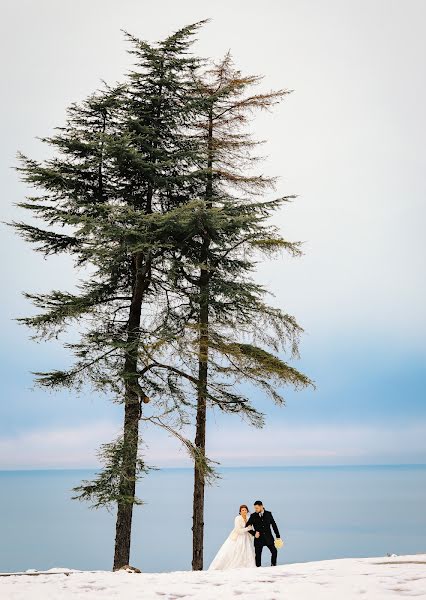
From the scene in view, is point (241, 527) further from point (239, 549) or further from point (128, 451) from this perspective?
point (128, 451)

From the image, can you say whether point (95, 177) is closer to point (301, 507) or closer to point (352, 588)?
point (352, 588)

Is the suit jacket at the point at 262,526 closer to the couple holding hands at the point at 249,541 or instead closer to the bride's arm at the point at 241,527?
the couple holding hands at the point at 249,541

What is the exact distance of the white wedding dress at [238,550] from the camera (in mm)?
15047

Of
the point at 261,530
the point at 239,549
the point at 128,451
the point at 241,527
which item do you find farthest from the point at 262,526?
the point at 128,451

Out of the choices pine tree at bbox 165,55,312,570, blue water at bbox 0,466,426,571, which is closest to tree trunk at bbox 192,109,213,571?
pine tree at bbox 165,55,312,570

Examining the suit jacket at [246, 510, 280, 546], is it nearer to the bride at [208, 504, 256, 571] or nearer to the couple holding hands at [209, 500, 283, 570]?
the couple holding hands at [209, 500, 283, 570]

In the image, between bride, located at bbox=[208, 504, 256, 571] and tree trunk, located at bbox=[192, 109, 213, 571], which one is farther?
tree trunk, located at bbox=[192, 109, 213, 571]

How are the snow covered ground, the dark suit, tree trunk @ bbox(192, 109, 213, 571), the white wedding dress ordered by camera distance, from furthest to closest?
tree trunk @ bbox(192, 109, 213, 571) → the dark suit → the white wedding dress → the snow covered ground

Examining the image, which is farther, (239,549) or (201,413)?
(201,413)

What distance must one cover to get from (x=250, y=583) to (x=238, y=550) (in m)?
4.26

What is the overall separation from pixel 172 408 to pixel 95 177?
720 centimetres

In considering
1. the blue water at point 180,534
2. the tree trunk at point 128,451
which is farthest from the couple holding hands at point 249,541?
the blue water at point 180,534

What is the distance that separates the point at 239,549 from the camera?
1516 cm

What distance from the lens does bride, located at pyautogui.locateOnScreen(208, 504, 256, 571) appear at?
49.4 feet
